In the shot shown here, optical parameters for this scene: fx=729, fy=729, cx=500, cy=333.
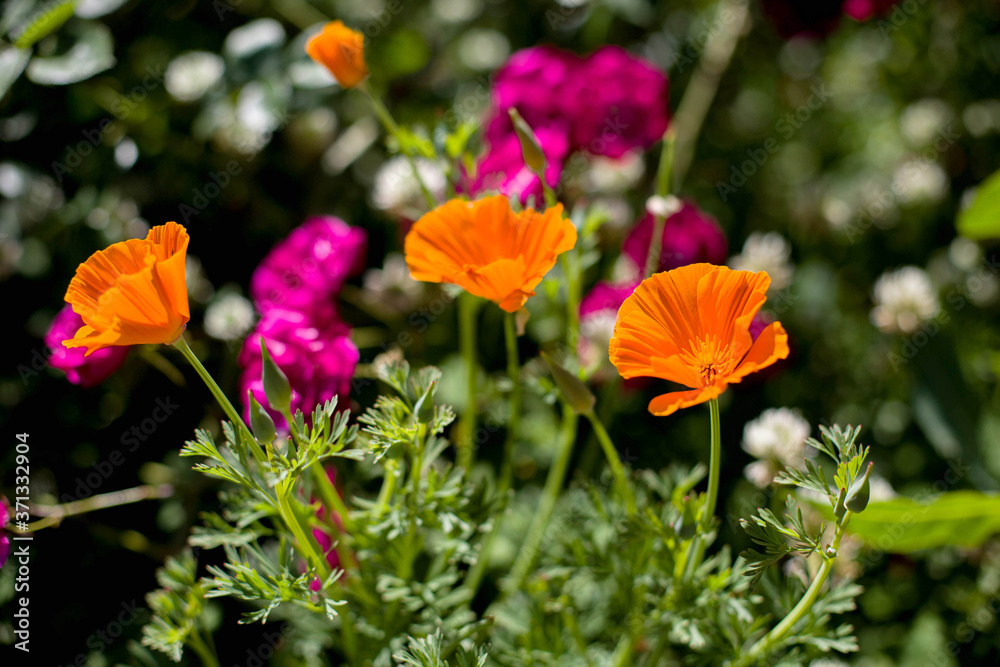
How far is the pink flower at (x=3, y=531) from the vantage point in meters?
0.64

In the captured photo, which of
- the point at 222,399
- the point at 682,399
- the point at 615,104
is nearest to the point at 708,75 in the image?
the point at 615,104

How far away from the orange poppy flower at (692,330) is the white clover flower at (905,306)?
2.04 ft

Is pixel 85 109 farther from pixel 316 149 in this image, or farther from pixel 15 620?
pixel 15 620

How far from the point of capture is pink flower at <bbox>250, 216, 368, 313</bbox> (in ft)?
2.65

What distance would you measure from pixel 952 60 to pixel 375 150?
1.08 m

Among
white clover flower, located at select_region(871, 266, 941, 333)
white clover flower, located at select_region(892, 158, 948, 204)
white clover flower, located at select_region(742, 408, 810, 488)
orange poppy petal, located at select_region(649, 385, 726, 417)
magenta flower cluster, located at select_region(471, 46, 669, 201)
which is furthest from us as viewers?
white clover flower, located at select_region(892, 158, 948, 204)

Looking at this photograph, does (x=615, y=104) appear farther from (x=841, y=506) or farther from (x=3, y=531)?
(x=3, y=531)

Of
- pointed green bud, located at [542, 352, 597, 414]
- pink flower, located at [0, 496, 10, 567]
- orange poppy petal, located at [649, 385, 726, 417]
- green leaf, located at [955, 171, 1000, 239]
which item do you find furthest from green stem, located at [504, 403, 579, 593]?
green leaf, located at [955, 171, 1000, 239]

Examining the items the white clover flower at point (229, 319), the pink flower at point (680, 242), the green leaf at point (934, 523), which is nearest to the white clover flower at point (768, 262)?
the pink flower at point (680, 242)

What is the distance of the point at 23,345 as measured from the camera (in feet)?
3.25

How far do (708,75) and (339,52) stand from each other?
90cm

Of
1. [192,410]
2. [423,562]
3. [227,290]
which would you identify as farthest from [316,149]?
[423,562]

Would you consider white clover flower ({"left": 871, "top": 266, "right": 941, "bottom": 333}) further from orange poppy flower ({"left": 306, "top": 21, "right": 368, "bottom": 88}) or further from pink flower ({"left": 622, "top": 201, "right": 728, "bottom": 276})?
orange poppy flower ({"left": 306, "top": 21, "right": 368, "bottom": 88})

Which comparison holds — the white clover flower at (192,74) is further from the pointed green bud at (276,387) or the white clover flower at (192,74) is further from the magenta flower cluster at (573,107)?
the pointed green bud at (276,387)
